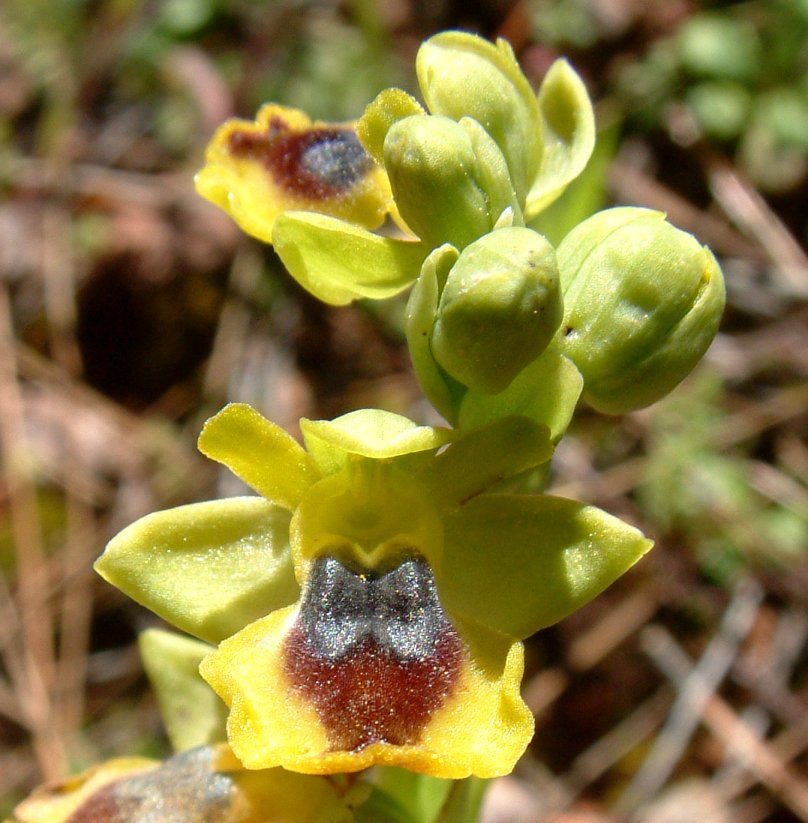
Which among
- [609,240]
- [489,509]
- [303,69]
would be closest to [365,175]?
[609,240]

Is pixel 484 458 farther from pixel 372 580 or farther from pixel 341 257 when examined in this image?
pixel 341 257

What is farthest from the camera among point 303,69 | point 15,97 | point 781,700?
point 15,97

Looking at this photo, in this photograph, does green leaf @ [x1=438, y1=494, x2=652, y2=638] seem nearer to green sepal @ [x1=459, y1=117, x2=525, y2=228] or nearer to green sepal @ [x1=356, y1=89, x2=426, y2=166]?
green sepal @ [x1=459, y1=117, x2=525, y2=228]

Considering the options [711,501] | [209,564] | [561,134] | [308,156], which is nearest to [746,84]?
[711,501]

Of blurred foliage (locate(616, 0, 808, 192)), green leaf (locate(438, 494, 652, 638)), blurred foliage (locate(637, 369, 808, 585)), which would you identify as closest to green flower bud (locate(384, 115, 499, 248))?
green leaf (locate(438, 494, 652, 638))

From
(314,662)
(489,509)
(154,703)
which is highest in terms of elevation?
(489,509)

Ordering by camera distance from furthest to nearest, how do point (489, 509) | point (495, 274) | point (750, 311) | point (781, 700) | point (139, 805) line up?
1. point (750, 311)
2. point (781, 700)
3. point (139, 805)
4. point (489, 509)
5. point (495, 274)

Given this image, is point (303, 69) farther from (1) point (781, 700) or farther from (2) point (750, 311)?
(1) point (781, 700)
